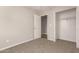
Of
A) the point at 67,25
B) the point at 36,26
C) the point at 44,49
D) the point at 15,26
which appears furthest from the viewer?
the point at 36,26

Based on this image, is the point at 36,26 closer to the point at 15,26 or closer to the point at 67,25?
the point at 15,26

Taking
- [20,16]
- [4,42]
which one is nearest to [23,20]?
[20,16]

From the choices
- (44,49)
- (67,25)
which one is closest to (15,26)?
(44,49)

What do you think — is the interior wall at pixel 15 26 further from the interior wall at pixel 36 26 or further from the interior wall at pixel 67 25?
the interior wall at pixel 67 25

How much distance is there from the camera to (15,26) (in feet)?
12.3

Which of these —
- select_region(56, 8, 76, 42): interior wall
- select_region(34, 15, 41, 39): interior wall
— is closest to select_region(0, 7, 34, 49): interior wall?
select_region(34, 15, 41, 39): interior wall

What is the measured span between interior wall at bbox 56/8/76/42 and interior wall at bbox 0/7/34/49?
2.12m

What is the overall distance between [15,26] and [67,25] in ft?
11.0

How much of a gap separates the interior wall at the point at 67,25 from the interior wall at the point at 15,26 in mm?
2123

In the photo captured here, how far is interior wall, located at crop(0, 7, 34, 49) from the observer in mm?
3090

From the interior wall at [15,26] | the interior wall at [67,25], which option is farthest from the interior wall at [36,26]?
the interior wall at [67,25]
